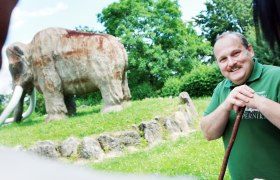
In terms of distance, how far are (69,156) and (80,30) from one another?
121 centimetres

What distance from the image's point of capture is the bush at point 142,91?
9.95 ft

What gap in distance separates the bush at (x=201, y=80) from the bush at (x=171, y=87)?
0.15ft

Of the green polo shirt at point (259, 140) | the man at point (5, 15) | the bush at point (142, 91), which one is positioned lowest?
the bush at point (142, 91)

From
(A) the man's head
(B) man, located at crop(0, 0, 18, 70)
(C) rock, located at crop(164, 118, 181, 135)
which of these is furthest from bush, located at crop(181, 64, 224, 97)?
(B) man, located at crop(0, 0, 18, 70)

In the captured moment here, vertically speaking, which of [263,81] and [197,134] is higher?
[263,81]

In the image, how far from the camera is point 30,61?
10.2ft

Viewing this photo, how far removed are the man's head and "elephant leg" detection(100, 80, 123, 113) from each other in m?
2.36

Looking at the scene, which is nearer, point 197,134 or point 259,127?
point 259,127

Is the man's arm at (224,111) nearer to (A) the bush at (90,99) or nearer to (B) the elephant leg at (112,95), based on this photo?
(B) the elephant leg at (112,95)

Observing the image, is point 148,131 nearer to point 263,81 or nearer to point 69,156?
point 69,156

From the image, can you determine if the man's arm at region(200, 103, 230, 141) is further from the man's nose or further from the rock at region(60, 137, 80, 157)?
the rock at region(60, 137, 80, 157)

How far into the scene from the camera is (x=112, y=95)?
120 inches

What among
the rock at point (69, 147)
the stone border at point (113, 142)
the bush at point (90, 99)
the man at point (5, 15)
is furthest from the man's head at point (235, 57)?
the bush at point (90, 99)

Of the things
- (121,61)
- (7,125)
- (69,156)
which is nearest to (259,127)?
(69,156)
